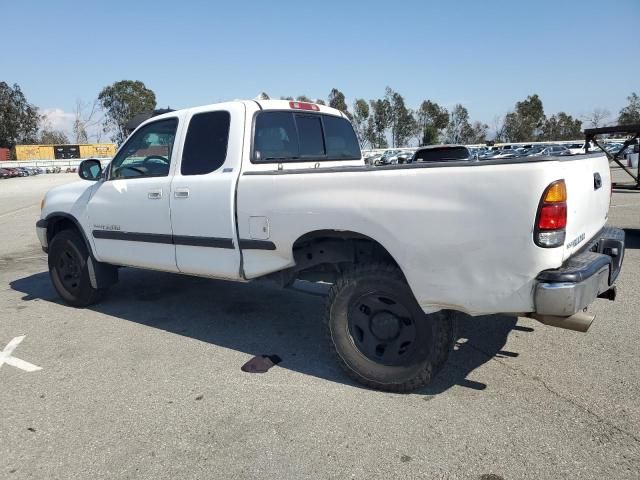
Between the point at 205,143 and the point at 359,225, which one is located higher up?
the point at 205,143

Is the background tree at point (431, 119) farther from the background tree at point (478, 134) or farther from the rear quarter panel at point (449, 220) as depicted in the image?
the rear quarter panel at point (449, 220)

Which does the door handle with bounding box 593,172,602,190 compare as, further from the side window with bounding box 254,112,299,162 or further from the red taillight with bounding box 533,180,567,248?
the side window with bounding box 254,112,299,162

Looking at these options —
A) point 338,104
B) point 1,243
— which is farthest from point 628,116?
point 1,243

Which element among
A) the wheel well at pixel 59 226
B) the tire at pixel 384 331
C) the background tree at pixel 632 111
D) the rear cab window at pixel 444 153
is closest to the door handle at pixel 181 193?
the tire at pixel 384 331

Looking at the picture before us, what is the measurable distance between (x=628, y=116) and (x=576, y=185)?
7412 centimetres

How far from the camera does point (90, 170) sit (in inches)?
204

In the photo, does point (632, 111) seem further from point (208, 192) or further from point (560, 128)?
point (208, 192)

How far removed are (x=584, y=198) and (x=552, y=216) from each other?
0.57 metres

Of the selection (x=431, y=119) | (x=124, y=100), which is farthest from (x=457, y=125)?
(x=124, y=100)

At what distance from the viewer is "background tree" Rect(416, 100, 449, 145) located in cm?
7669

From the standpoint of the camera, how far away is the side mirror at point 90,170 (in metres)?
5.08

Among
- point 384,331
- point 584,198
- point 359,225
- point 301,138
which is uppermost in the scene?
point 301,138

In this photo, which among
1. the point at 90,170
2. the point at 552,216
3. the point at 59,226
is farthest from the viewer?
the point at 59,226

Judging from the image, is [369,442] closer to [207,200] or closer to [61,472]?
[61,472]
